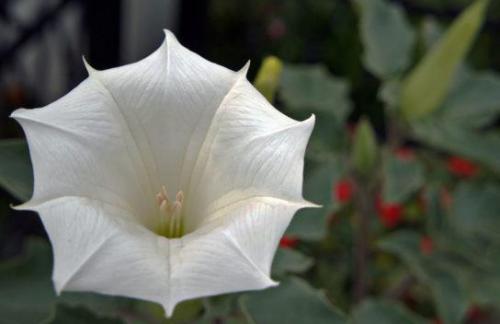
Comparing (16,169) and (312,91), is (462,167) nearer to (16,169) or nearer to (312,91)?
(312,91)

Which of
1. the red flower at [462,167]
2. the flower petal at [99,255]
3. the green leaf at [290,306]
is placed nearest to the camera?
the flower petal at [99,255]

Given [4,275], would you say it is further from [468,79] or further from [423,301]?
[423,301]

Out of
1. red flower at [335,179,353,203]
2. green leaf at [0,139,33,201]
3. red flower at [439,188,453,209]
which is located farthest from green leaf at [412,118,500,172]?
green leaf at [0,139,33,201]

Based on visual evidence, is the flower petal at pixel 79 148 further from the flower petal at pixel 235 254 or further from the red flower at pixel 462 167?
the red flower at pixel 462 167

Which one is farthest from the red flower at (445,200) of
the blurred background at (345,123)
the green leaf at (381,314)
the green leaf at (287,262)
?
the green leaf at (287,262)

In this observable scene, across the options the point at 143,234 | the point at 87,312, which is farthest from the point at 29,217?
the point at 143,234

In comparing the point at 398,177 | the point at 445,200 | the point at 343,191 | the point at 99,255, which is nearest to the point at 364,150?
the point at 398,177
